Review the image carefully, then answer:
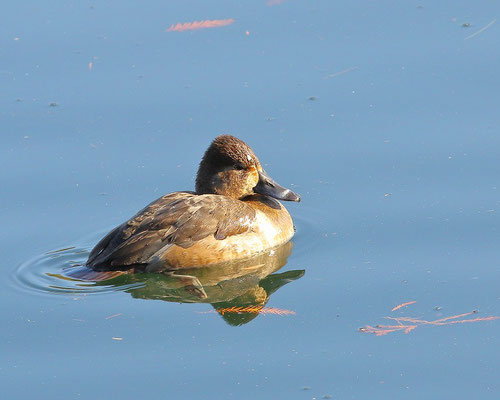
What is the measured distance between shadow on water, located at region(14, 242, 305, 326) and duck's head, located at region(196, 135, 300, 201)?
0.70 metres

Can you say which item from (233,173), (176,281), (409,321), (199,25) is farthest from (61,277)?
(199,25)

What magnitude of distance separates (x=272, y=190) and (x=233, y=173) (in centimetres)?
37

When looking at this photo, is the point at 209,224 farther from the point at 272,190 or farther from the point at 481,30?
the point at 481,30

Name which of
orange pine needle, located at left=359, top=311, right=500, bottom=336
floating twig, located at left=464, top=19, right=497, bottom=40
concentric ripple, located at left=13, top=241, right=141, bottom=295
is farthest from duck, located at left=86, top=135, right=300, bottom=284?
floating twig, located at left=464, top=19, right=497, bottom=40

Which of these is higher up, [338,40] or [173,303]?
[338,40]

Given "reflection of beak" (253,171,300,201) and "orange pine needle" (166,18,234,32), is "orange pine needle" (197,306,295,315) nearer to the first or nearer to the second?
"reflection of beak" (253,171,300,201)

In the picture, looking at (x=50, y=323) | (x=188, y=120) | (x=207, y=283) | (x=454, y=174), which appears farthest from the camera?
(x=188, y=120)

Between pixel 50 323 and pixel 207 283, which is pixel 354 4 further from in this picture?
pixel 50 323

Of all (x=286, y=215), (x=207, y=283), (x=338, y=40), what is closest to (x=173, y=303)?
(x=207, y=283)

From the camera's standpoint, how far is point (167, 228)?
9.12m

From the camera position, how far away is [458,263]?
870cm

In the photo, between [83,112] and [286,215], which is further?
[83,112]

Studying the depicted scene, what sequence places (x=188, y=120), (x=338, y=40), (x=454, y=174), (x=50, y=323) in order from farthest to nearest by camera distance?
(x=338, y=40)
(x=188, y=120)
(x=454, y=174)
(x=50, y=323)

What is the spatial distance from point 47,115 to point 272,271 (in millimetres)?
3056
